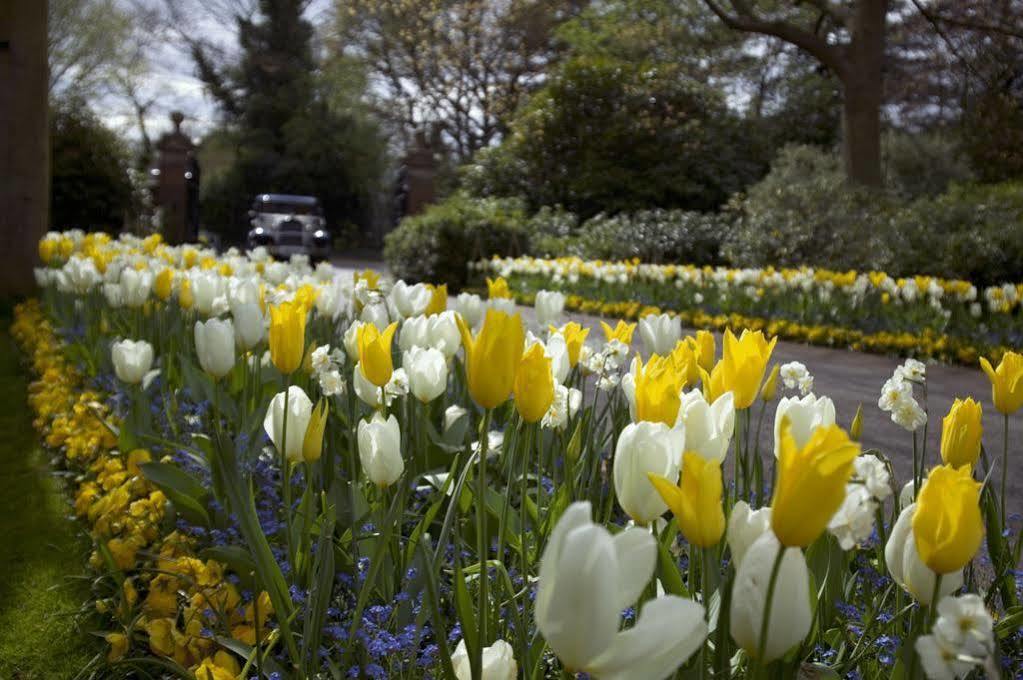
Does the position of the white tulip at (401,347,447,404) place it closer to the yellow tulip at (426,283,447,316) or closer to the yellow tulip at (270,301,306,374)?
the yellow tulip at (270,301,306,374)

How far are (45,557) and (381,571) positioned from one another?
57.0 inches

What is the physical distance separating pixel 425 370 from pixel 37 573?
1460 millimetres

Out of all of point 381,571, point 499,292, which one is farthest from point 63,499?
point 381,571

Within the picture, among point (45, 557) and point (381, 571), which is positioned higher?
point (381, 571)

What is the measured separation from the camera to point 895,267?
9.85 meters

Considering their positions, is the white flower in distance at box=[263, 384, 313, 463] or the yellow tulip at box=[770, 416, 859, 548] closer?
the yellow tulip at box=[770, 416, 859, 548]

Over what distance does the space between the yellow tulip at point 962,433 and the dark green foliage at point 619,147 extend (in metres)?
19.6

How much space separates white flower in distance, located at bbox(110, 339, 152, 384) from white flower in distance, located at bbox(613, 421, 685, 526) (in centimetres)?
195

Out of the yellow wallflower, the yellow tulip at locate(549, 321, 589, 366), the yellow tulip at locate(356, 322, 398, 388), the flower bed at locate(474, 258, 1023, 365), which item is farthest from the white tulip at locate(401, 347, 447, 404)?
the flower bed at locate(474, 258, 1023, 365)

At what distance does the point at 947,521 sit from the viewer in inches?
34.7

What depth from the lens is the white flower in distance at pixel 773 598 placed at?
2.90 feet

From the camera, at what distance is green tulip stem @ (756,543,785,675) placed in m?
0.85

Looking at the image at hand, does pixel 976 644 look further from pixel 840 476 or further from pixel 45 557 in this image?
pixel 45 557

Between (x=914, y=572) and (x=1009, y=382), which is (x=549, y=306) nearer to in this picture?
(x=1009, y=382)
